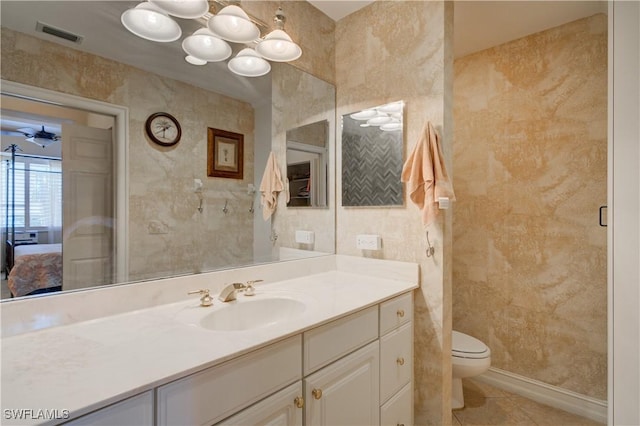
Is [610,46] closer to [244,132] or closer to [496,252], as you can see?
[496,252]

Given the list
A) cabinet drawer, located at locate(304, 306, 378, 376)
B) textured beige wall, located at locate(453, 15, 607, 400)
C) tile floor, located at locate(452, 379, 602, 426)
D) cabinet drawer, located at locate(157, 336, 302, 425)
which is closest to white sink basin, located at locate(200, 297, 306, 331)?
cabinet drawer, located at locate(304, 306, 378, 376)

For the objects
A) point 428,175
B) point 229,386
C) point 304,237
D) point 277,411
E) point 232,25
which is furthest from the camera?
point 304,237

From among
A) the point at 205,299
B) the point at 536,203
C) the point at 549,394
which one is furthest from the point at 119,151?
the point at 549,394

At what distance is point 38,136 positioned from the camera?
1.01m

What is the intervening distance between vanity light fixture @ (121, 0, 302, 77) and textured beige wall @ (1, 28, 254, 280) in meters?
0.17

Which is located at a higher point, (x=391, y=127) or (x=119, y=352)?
(x=391, y=127)

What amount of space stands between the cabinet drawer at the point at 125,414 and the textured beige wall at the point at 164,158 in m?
0.65

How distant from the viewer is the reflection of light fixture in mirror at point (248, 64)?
1.55 m

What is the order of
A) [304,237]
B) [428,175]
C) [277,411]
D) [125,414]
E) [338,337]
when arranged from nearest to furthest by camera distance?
[125,414] < [277,411] < [338,337] < [428,175] < [304,237]

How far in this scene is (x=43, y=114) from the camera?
3.35 feet

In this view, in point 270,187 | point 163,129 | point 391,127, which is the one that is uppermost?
point 391,127

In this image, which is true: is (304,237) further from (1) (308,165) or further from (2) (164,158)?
(2) (164,158)

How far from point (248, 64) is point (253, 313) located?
1.25 metres

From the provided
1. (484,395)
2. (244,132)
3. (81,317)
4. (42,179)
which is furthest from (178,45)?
(484,395)
